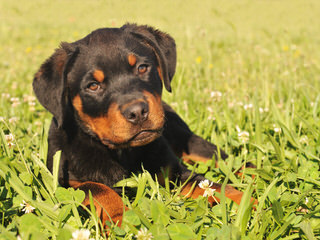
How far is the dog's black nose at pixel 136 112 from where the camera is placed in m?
2.33

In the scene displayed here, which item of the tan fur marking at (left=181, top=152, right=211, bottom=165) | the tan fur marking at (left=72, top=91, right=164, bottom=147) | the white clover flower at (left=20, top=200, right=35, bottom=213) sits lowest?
the tan fur marking at (left=181, top=152, right=211, bottom=165)

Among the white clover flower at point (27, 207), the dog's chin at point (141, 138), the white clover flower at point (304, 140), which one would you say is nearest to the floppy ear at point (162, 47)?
the dog's chin at point (141, 138)

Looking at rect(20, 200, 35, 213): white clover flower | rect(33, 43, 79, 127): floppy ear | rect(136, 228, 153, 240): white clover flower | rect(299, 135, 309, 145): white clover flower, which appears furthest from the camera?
rect(299, 135, 309, 145): white clover flower

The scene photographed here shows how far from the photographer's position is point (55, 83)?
261 cm

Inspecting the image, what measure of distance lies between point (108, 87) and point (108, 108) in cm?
18

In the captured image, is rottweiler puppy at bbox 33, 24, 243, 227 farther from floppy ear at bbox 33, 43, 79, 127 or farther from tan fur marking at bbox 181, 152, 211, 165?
tan fur marking at bbox 181, 152, 211, 165

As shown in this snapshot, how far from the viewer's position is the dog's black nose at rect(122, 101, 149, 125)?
7.66 ft

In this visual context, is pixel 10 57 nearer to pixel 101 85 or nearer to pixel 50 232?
pixel 101 85

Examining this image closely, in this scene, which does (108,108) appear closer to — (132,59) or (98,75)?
(98,75)

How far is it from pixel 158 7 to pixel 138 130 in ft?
37.3

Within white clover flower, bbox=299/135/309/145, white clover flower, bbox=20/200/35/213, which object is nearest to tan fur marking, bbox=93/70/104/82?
white clover flower, bbox=20/200/35/213

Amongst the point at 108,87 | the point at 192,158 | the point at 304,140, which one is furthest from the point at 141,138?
the point at 304,140

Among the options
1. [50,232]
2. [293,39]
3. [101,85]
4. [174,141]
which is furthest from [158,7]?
[50,232]

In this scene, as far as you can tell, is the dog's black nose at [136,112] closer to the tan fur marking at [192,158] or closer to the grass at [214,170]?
the grass at [214,170]
